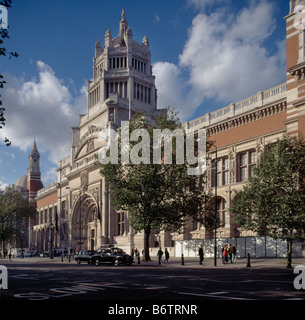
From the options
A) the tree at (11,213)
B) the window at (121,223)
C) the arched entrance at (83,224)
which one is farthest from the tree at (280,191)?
the tree at (11,213)

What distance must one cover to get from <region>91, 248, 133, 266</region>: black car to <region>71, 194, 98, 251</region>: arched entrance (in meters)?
37.8

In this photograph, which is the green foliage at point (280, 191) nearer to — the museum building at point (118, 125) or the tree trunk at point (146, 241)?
the museum building at point (118, 125)

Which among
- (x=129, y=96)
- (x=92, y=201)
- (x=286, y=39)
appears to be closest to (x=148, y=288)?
(x=286, y=39)

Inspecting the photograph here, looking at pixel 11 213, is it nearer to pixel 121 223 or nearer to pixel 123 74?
pixel 121 223

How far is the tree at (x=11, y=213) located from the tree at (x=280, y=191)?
234ft

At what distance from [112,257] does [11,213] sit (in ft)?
202

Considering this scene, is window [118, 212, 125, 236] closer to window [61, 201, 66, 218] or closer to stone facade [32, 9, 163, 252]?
stone facade [32, 9, 163, 252]

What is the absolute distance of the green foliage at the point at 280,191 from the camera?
106ft

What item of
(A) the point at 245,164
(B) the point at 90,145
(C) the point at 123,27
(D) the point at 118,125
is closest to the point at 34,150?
(C) the point at 123,27

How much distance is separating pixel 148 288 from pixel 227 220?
106ft

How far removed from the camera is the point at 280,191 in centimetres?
3472

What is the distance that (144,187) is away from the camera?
1710 inches

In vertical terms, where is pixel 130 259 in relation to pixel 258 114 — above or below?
below
